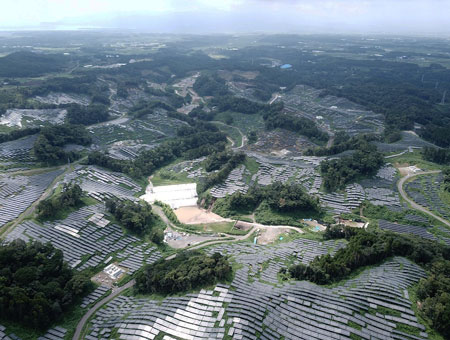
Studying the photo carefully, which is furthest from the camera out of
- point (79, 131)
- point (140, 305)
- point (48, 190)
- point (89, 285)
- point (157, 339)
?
point (79, 131)

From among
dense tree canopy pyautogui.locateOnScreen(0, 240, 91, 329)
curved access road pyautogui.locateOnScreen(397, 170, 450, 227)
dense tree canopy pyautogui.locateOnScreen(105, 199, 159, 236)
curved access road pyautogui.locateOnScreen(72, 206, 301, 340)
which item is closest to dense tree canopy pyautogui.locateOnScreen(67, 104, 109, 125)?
dense tree canopy pyautogui.locateOnScreen(105, 199, 159, 236)

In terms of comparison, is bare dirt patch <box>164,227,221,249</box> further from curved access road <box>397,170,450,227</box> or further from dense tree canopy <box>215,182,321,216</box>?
curved access road <box>397,170,450,227</box>

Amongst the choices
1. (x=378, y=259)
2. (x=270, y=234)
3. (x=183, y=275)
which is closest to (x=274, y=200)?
(x=270, y=234)

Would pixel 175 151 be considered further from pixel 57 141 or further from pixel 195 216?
pixel 195 216

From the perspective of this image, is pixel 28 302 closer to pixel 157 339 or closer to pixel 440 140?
pixel 157 339

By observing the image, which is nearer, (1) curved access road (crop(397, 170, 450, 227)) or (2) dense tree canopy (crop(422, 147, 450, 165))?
(1) curved access road (crop(397, 170, 450, 227))

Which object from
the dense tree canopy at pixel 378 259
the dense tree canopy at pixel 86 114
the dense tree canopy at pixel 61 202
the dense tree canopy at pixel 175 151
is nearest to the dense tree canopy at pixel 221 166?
the dense tree canopy at pixel 175 151

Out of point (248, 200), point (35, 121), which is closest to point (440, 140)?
point (248, 200)
